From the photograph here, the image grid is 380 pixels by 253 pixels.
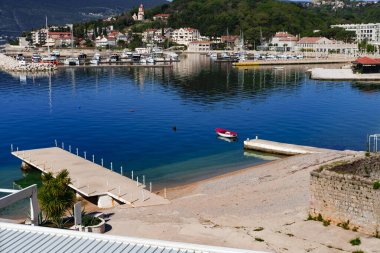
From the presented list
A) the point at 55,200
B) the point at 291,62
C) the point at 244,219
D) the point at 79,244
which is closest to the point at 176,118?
the point at 244,219

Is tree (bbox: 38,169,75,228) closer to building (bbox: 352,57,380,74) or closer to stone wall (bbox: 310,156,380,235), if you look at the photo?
stone wall (bbox: 310,156,380,235)

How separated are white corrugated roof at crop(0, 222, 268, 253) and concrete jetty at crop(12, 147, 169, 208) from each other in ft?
49.6

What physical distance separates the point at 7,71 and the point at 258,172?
11999 cm

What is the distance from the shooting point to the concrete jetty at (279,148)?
148 feet

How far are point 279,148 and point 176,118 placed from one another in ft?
74.2

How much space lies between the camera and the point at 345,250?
2033 cm

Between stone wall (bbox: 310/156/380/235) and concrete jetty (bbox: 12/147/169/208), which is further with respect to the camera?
concrete jetty (bbox: 12/147/169/208)

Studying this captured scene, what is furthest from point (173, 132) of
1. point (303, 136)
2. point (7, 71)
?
point (7, 71)

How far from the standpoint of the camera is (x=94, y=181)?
34.3 metres

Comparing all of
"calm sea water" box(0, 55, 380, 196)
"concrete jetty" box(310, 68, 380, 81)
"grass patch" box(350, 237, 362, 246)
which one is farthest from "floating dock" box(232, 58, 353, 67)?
"grass patch" box(350, 237, 362, 246)

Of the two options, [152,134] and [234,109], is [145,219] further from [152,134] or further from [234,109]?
[234,109]

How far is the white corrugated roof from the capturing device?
13.2 metres

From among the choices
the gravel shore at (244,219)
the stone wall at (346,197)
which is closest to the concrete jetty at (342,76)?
the gravel shore at (244,219)

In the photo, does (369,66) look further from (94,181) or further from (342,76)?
(94,181)
